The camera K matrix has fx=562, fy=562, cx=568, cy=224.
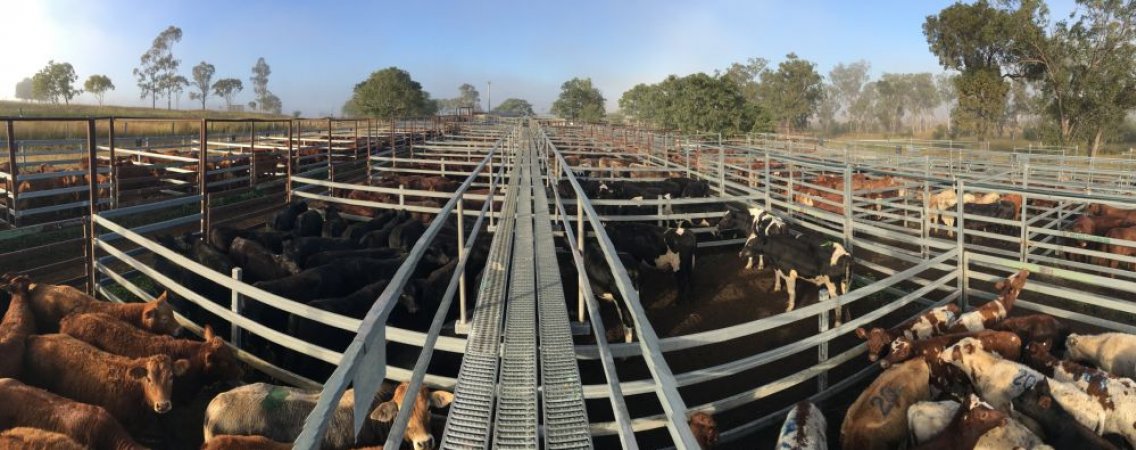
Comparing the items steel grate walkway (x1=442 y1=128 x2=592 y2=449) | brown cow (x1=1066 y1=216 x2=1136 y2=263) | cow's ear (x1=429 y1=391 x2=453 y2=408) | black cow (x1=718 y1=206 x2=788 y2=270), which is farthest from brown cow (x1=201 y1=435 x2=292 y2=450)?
brown cow (x1=1066 y1=216 x2=1136 y2=263)

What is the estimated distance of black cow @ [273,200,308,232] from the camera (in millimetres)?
10326

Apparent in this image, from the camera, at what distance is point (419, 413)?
357cm

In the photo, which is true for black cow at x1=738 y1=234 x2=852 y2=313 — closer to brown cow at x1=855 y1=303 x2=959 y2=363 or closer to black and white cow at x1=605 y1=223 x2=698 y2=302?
A: black and white cow at x1=605 y1=223 x2=698 y2=302

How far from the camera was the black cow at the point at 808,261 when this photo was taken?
7328 mm

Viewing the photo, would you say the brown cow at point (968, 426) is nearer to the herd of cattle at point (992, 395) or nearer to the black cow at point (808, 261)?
the herd of cattle at point (992, 395)

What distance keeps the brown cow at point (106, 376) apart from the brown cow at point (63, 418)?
45 cm

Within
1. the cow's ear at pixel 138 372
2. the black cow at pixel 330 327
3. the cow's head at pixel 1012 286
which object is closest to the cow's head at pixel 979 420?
the cow's head at pixel 1012 286

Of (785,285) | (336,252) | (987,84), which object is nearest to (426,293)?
(336,252)

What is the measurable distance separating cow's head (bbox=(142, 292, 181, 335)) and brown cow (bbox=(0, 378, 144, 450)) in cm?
144

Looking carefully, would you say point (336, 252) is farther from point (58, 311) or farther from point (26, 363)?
point (26, 363)

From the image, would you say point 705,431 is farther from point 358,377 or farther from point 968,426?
point 358,377

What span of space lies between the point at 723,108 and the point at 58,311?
127ft

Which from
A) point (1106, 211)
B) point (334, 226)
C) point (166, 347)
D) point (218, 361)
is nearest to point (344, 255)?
point (334, 226)

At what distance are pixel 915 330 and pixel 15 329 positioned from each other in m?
8.32
